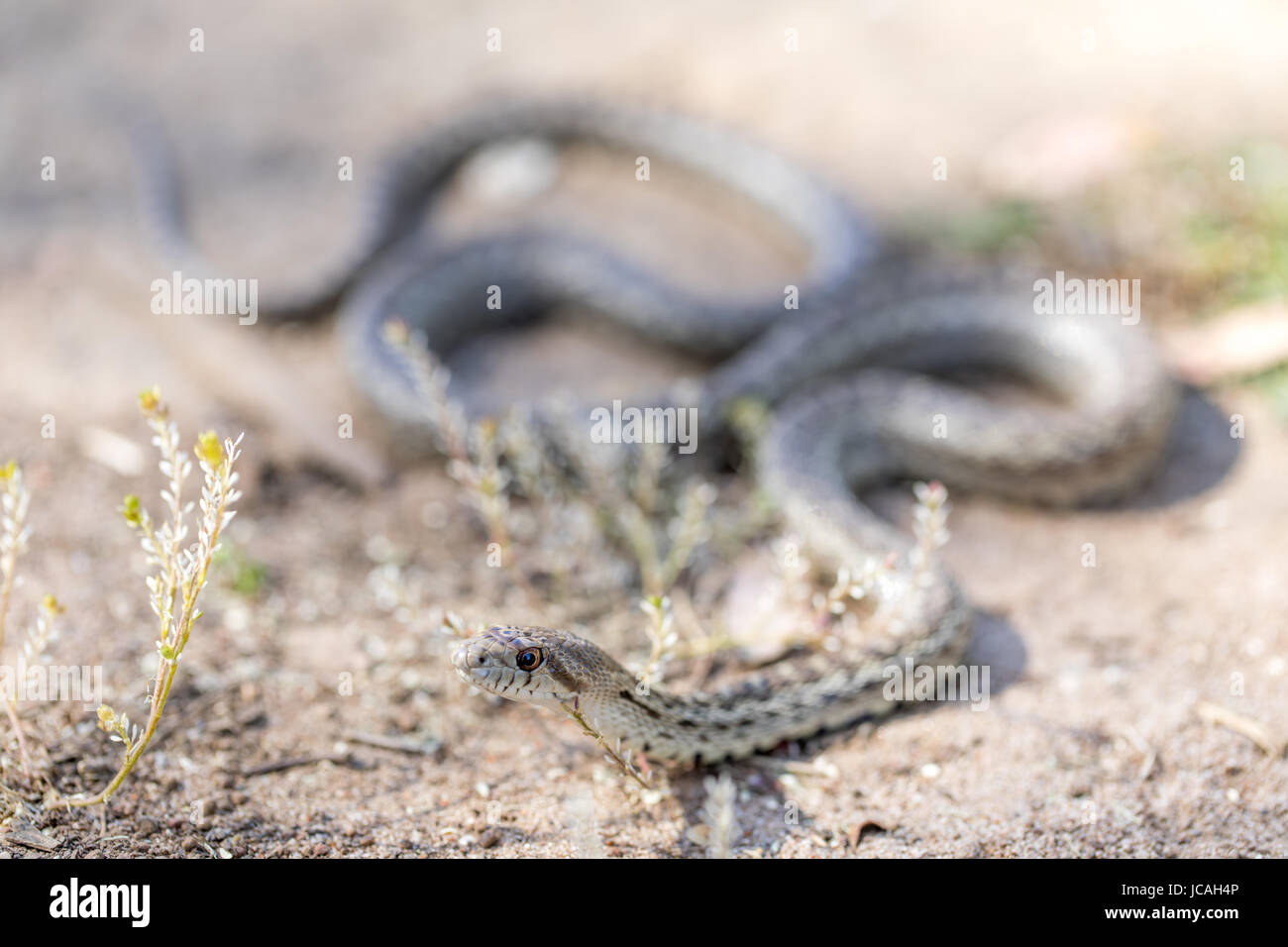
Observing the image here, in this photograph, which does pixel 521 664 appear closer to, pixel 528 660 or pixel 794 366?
pixel 528 660

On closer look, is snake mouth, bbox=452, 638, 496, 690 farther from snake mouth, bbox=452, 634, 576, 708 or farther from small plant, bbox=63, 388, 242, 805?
small plant, bbox=63, 388, 242, 805

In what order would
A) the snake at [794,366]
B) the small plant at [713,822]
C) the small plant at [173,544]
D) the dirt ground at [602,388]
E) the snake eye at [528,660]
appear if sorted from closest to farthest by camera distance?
1. the small plant at [173,544]
2. the small plant at [713,822]
3. the snake eye at [528,660]
4. the dirt ground at [602,388]
5. the snake at [794,366]

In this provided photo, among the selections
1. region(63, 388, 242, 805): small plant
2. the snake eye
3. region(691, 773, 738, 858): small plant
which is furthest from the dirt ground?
the snake eye

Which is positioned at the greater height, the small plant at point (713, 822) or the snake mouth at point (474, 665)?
the snake mouth at point (474, 665)

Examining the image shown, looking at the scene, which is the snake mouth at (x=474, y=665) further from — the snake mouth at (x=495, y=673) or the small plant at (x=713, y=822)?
the small plant at (x=713, y=822)

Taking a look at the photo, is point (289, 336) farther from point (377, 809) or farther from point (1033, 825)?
point (1033, 825)

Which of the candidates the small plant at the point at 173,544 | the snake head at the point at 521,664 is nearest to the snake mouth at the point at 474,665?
the snake head at the point at 521,664

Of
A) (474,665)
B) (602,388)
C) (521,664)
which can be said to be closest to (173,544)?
(474,665)
